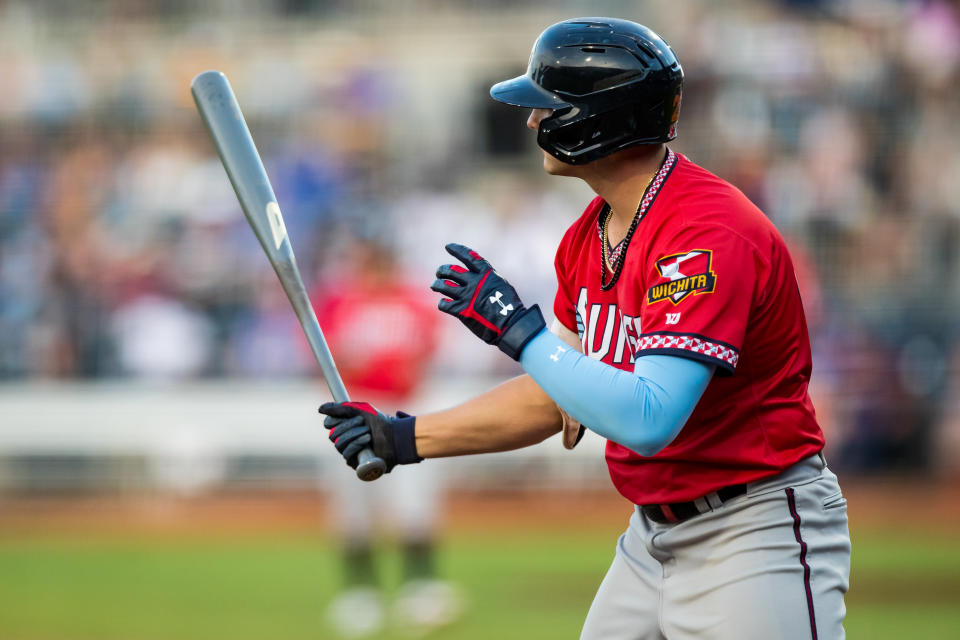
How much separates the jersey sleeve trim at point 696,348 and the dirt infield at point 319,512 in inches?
310

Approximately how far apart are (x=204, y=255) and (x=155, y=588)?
15.6 feet

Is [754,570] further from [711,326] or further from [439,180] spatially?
[439,180]

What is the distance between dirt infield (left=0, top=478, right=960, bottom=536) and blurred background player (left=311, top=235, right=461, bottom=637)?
2.48 m

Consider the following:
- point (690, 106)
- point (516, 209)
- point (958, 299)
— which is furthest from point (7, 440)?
point (958, 299)

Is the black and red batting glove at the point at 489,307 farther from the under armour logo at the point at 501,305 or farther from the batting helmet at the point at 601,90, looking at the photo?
the batting helmet at the point at 601,90

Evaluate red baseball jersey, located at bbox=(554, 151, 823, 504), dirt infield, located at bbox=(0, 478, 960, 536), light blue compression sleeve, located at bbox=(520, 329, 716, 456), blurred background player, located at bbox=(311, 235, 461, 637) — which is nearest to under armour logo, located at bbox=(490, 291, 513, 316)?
light blue compression sleeve, located at bbox=(520, 329, 716, 456)

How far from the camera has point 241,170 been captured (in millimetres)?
3742

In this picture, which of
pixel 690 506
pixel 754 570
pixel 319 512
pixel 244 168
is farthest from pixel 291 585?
pixel 754 570

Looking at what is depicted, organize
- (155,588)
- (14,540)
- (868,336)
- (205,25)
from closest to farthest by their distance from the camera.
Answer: (155,588) → (14,540) → (868,336) → (205,25)

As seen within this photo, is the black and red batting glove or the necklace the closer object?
the black and red batting glove

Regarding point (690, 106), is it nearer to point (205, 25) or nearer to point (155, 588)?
point (205, 25)

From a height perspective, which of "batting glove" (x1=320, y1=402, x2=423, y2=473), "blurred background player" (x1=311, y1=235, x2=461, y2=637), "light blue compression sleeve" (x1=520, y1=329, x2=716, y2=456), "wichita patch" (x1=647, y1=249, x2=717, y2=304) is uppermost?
"wichita patch" (x1=647, y1=249, x2=717, y2=304)

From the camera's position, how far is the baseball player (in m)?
2.77

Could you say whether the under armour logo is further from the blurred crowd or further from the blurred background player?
the blurred crowd
